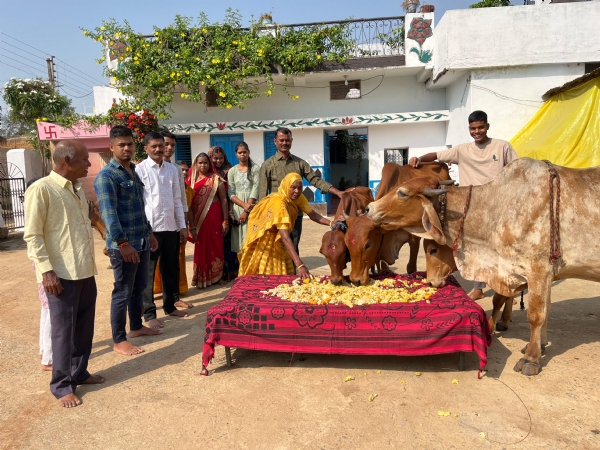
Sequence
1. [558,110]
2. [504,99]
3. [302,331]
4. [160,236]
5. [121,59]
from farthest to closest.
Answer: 1. [121,59]
2. [504,99]
3. [558,110]
4. [160,236]
5. [302,331]

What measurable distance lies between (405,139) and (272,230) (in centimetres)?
946

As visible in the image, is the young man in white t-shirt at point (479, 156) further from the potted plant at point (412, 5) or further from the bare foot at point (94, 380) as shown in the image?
the potted plant at point (412, 5)

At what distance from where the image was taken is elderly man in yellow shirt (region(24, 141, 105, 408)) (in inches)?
120

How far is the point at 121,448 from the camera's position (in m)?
2.71

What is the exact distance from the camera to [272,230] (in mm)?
4914

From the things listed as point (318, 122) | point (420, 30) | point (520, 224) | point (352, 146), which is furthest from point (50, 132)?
point (520, 224)

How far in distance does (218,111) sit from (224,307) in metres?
11.3

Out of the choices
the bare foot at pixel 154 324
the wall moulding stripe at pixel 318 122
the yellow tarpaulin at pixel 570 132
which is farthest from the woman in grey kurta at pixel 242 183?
the wall moulding stripe at pixel 318 122

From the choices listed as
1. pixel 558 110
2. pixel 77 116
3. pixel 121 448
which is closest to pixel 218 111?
pixel 77 116

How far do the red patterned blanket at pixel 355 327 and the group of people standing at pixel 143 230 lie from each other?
0.89 m

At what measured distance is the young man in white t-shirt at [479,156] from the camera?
4566 millimetres

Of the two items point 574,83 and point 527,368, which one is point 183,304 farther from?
A: point 574,83

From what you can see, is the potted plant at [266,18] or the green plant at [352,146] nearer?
the potted plant at [266,18]

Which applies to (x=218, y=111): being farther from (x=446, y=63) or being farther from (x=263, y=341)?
(x=263, y=341)
